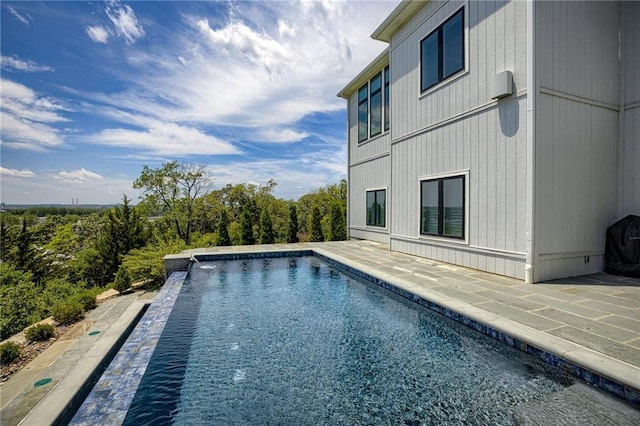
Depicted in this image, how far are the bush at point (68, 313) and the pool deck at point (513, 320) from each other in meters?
0.39

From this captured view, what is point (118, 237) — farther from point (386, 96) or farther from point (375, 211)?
point (386, 96)

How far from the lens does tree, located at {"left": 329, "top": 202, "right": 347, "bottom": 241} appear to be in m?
13.7

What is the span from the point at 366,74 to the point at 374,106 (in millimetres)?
1118

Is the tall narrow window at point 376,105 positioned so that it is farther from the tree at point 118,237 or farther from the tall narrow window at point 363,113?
the tree at point 118,237

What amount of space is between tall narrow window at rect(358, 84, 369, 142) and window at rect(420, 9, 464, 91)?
3.88 m

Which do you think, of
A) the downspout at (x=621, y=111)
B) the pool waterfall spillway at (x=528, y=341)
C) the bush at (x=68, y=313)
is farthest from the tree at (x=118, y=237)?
the downspout at (x=621, y=111)

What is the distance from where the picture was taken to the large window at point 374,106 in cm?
1027

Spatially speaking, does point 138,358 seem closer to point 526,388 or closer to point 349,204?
point 526,388

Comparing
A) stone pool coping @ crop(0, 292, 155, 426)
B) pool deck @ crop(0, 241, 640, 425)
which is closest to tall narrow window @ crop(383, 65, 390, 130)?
pool deck @ crop(0, 241, 640, 425)

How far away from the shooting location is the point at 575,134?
541 centimetres

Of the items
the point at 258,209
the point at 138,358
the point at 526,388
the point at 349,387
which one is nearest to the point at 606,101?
the point at 526,388

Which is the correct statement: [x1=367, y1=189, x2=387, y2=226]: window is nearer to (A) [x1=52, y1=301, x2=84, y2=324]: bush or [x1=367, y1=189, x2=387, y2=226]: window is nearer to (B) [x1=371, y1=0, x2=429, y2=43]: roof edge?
(B) [x1=371, y1=0, x2=429, y2=43]: roof edge

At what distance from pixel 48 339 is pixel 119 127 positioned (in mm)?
13709

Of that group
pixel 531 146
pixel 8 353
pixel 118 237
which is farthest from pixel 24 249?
pixel 531 146
